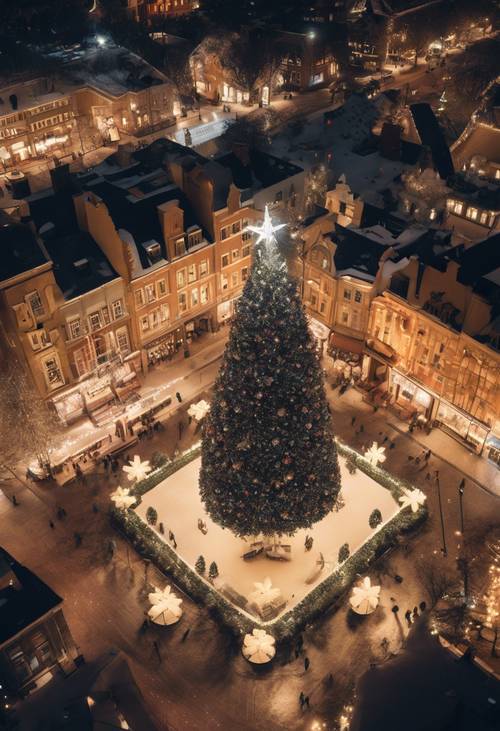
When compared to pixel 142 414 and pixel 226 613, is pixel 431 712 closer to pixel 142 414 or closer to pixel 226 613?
pixel 226 613

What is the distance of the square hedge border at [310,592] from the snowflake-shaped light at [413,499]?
0.47 m

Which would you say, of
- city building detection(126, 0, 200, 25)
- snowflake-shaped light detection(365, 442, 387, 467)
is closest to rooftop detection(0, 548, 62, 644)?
snowflake-shaped light detection(365, 442, 387, 467)

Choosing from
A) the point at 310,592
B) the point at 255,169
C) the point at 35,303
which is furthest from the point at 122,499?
the point at 255,169

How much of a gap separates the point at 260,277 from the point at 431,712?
22.3m

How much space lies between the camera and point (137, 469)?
48594 millimetres

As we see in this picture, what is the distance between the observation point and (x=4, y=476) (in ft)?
169

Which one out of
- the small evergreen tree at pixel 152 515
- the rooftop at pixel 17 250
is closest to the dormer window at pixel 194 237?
the rooftop at pixel 17 250

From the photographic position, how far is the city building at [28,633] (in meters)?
35.1

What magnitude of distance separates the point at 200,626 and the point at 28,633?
11.2 m

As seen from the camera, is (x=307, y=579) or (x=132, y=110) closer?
(x=307, y=579)

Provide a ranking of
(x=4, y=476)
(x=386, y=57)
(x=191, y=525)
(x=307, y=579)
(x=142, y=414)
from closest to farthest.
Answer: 1. (x=307, y=579)
2. (x=191, y=525)
3. (x=4, y=476)
4. (x=142, y=414)
5. (x=386, y=57)

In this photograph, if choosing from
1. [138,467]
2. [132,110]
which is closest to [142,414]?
[138,467]

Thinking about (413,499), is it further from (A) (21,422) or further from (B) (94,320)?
(A) (21,422)

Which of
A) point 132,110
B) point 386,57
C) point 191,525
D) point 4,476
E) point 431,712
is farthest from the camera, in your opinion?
point 386,57
